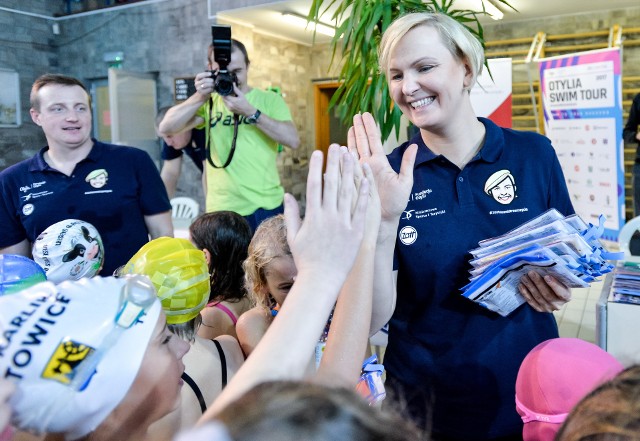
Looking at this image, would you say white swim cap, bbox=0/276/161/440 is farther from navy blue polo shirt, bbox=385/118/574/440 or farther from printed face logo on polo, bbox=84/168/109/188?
printed face logo on polo, bbox=84/168/109/188

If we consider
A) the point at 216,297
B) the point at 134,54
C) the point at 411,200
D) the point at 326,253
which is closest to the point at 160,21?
the point at 134,54

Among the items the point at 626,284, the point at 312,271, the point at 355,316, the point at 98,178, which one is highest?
the point at 98,178

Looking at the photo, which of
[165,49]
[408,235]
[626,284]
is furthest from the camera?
[165,49]

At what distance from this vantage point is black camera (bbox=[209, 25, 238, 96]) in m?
2.87

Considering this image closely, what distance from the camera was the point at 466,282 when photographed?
1.38 m

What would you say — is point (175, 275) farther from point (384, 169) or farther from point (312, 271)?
point (312, 271)

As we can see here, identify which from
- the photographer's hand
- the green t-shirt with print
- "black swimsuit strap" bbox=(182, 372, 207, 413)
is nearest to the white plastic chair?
the green t-shirt with print

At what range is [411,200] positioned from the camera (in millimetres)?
1420

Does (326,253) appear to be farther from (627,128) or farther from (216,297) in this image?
(627,128)

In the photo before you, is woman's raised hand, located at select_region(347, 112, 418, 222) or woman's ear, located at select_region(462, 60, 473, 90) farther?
woman's ear, located at select_region(462, 60, 473, 90)

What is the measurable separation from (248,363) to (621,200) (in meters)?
5.14

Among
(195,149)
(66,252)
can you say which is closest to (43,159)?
(66,252)

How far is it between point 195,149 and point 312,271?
123 inches

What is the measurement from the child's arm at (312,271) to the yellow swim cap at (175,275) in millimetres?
575
